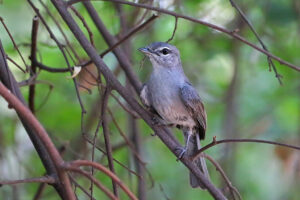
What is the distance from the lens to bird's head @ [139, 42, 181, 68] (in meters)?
4.38

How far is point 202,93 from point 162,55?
1.72 m

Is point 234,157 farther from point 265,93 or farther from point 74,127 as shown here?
point 74,127

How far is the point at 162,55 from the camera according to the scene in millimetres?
4461

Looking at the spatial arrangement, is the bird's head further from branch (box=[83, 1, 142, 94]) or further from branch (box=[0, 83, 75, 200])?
branch (box=[0, 83, 75, 200])

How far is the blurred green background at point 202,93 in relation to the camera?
5258 mm

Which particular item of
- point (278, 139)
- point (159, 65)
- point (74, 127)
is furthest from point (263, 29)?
point (74, 127)

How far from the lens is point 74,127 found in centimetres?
544

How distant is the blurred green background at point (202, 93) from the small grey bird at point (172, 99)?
670mm

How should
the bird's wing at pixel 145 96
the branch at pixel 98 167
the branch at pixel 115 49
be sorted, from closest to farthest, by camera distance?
the branch at pixel 98 167
the branch at pixel 115 49
the bird's wing at pixel 145 96

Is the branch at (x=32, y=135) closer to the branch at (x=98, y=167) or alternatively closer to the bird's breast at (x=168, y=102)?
the branch at (x=98, y=167)

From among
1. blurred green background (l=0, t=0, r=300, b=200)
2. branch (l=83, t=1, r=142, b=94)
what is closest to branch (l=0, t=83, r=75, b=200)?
branch (l=83, t=1, r=142, b=94)

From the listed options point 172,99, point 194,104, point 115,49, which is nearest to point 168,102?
point 172,99

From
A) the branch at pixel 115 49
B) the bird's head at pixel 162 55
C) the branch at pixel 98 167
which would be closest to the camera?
the branch at pixel 98 167

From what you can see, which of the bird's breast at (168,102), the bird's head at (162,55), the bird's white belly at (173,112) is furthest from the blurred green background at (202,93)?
the bird's white belly at (173,112)
